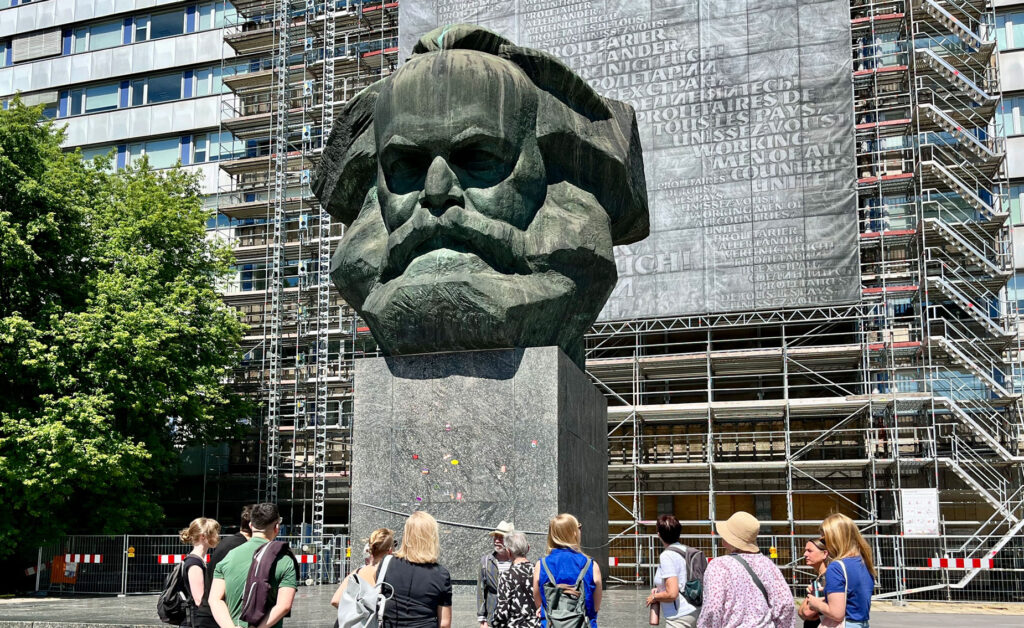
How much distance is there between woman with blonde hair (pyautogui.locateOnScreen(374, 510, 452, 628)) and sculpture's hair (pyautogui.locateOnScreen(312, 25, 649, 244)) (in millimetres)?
4508

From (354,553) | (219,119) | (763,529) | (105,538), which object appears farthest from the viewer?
(219,119)

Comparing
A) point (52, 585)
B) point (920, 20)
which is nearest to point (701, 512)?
point (920, 20)

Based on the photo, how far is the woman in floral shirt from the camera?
15.1 ft

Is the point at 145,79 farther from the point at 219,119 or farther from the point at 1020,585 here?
the point at 1020,585

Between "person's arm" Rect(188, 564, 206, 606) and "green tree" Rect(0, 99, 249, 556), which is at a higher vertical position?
"green tree" Rect(0, 99, 249, 556)

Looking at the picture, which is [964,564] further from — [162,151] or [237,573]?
[162,151]

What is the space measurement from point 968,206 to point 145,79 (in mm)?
22760

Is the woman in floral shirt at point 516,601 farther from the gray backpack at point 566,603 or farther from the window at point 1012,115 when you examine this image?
the window at point 1012,115

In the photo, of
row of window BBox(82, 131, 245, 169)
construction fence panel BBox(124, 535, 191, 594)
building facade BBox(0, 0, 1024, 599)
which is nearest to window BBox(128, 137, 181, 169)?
row of window BBox(82, 131, 245, 169)

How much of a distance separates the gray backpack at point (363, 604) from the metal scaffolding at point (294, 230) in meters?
19.3

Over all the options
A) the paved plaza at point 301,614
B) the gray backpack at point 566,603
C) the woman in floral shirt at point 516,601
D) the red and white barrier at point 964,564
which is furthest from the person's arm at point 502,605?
the red and white barrier at point 964,564

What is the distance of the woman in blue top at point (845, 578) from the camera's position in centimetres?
417

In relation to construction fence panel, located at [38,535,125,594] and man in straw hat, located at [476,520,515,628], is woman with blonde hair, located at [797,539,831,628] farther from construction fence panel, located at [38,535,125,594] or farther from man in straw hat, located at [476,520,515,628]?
construction fence panel, located at [38,535,125,594]

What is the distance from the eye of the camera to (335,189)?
8.65 meters
